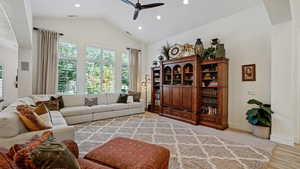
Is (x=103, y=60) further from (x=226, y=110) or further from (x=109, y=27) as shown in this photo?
(x=226, y=110)

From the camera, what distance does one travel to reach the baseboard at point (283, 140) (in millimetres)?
2848

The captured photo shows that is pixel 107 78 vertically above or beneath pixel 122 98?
above

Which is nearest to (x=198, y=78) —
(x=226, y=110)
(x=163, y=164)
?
(x=226, y=110)

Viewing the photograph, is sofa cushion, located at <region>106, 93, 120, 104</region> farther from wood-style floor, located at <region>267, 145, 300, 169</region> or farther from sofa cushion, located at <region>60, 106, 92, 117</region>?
wood-style floor, located at <region>267, 145, 300, 169</region>

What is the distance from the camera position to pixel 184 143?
2.90 m

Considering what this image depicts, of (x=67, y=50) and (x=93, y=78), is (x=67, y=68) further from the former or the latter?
(x=93, y=78)

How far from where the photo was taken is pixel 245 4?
3.60 meters

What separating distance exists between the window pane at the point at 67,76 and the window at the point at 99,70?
489 millimetres

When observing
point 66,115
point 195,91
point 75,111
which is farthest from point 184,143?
point 66,115

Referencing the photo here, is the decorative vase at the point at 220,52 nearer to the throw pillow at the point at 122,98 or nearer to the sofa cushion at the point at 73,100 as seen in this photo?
the throw pillow at the point at 122,98

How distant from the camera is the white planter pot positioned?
10.4ft

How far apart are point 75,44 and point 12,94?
243 centimetres

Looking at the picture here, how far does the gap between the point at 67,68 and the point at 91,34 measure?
5.23ft

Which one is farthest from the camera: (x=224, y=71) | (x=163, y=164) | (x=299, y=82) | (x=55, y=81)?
(x=55, y=81)
